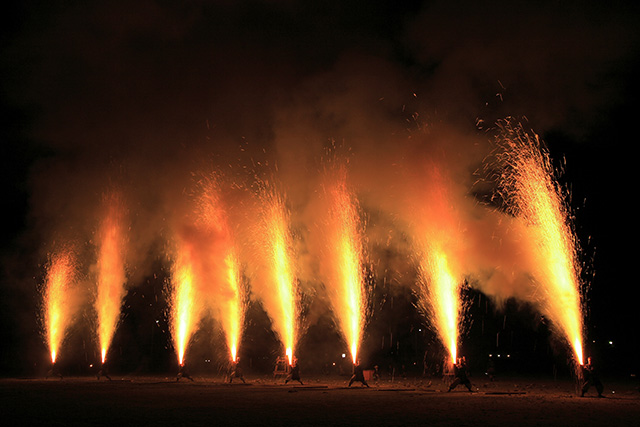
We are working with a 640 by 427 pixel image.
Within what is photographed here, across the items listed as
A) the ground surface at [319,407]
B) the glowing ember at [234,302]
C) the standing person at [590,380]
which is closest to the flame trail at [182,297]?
the glowing ember at [234,302]

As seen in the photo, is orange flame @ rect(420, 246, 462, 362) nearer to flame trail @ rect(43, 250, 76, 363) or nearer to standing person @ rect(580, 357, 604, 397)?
standing person @ rect(580, 357, 604, 397)

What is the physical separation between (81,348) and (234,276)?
17955 millimetres

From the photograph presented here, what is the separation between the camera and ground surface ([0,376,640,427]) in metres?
13.5

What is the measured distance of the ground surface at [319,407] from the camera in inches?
531

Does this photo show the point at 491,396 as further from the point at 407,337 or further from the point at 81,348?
the point at 81,348

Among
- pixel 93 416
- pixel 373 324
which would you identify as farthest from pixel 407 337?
pixel 93 416

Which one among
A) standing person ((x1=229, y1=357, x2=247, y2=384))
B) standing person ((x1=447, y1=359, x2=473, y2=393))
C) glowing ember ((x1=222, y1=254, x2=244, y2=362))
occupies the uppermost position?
glowing ember ((x1=222, y1=254, x2=244, y2=362))

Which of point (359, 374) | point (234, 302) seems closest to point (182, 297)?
point (234, 302)

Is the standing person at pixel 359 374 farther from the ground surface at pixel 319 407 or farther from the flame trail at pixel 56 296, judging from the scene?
the flame trail at pixel 56 296

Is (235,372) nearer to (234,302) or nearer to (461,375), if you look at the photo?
(234,302)

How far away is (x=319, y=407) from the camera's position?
16625mm

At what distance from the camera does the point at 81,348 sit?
4381 centimetres

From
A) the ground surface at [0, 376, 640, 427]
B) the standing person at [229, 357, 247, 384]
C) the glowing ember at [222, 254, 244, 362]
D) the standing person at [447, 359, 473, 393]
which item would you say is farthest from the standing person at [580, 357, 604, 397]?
the glowing ember at [222, 254, 244, 362]

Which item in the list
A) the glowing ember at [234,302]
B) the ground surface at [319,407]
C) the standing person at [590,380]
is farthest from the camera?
the glowing ember at [234,302]
